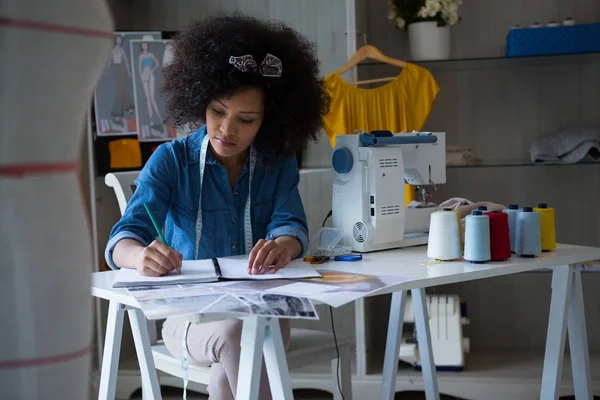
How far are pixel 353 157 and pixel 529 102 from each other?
5.18 feet

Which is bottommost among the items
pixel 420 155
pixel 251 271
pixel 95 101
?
pixel 251 271

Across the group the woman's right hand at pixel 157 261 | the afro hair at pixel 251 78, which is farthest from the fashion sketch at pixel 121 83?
the woman's right hand at pixel 157 261

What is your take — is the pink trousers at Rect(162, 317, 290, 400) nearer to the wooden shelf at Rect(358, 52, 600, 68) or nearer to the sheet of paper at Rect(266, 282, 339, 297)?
the sheet of paper at Rect(266, 282, 339, 297)

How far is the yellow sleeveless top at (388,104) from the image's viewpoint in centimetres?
299

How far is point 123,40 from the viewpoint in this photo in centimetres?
311

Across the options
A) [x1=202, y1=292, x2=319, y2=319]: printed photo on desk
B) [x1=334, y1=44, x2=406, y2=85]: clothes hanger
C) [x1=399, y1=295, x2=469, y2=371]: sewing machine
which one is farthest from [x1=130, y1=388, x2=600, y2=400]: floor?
[x1=202, y1=292, x2=319, y2=319]: printed photo on desk

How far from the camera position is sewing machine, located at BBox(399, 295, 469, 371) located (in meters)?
2.96

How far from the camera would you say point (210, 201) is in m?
2.01

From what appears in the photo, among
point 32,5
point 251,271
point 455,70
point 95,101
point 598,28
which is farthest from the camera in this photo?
point 455,70

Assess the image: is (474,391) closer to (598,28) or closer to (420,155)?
(420,155)

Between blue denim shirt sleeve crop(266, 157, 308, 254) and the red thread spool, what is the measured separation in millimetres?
457

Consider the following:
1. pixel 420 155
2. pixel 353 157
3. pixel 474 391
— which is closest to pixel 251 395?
pixel 353 157

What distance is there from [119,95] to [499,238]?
186 cm

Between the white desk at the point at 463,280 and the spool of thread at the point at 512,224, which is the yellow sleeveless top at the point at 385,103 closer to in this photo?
the white desk at the point at 463,280
